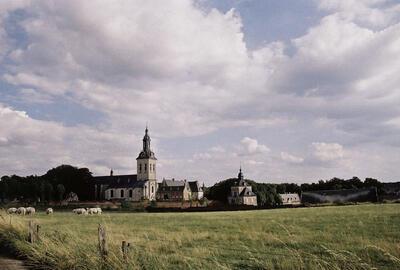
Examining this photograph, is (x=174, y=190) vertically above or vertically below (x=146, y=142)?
below

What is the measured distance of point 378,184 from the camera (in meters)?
167

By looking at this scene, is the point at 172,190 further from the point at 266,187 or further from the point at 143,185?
the point at 266,187

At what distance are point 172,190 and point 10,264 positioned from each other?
14452 centimetres

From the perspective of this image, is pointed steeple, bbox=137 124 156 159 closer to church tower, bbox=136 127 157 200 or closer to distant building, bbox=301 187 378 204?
church tower, bbox=136 127 157 200

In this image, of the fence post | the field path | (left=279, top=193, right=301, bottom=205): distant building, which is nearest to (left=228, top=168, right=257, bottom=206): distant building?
(left=279, top=193, right=301, bottom=205): distant building

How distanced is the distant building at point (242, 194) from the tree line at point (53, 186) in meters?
48.2

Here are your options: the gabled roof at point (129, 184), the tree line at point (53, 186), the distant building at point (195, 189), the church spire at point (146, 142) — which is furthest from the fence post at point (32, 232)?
the distant building at point (195, 189)

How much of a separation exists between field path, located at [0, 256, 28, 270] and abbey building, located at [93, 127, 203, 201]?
128151 millimetres

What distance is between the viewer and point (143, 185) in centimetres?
14512

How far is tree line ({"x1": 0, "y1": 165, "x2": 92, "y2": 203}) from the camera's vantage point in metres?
119

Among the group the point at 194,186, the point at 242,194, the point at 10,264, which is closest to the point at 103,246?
the point at 10,264

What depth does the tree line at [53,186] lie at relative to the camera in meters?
119

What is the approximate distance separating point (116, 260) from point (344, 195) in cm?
13065

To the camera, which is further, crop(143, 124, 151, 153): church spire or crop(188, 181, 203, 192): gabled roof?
crop(188, 181, 203, 192): gabled roof
